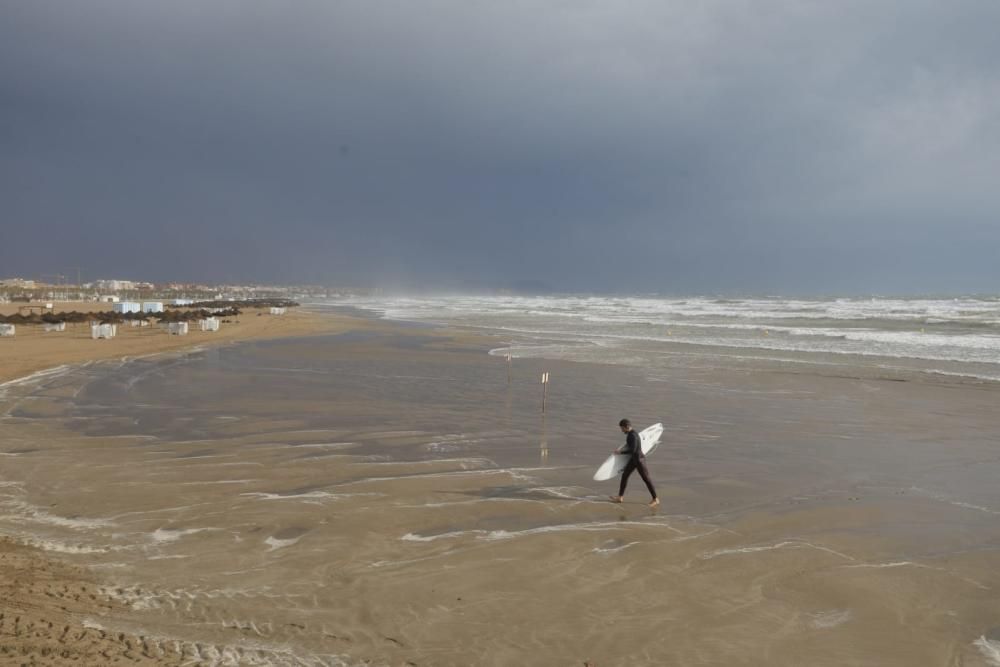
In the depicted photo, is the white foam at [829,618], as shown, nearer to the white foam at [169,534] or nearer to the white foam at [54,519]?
the white foam at [169,534]

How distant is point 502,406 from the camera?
627 inches

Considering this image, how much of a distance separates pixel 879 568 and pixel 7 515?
1012cm

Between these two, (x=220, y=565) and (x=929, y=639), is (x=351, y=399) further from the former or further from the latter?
(x=929, y=639)

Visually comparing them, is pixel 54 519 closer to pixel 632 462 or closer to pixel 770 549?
pixel 632 462

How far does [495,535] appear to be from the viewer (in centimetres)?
756

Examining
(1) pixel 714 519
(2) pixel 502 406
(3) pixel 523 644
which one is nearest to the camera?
(3) pixel 523 644

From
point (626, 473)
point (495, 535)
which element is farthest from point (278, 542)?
point (626, 473)

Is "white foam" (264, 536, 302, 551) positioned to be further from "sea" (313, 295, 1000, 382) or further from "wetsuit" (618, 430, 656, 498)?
"sea" (313, 295, 1000, 382)

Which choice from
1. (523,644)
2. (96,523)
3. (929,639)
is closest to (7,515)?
(96,523)

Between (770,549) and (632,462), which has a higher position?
(632,462)

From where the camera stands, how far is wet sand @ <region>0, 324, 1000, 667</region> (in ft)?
17.2

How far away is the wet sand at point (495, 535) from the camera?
5.24m

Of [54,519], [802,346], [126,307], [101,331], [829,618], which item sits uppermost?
[126,307]

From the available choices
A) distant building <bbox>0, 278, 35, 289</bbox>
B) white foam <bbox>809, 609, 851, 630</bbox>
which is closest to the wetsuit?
white foam <bbox>809, 609, 851, 630</bbox>
